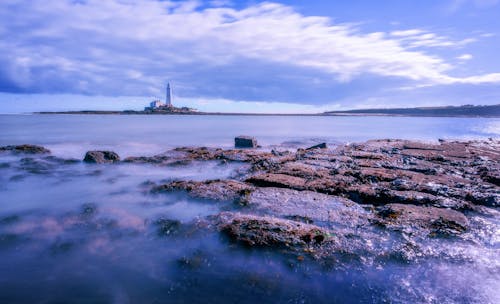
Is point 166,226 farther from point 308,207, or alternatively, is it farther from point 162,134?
point 162,134

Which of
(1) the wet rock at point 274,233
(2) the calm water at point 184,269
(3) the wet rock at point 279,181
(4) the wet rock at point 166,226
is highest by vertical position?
(3) the wet rock at point 279,181

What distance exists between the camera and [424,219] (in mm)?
6008

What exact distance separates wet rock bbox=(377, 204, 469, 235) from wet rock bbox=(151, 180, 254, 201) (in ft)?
10.4

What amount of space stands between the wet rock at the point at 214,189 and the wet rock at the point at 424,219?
3.18 meters

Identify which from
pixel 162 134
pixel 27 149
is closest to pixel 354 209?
pixel 27 149

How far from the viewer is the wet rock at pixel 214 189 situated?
7.77 m

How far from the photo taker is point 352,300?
379cm

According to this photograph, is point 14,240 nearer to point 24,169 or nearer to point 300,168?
point 300,168

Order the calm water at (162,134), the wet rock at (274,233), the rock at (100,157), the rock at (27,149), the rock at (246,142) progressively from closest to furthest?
the wet rock at (274,233) → the rock at (100,157) → the rock at (27,149) → the rock at (246,142) → the calm water at (162,134)

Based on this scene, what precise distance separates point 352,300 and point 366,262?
96 centimetres

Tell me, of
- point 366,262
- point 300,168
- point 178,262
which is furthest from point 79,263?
point 300,168

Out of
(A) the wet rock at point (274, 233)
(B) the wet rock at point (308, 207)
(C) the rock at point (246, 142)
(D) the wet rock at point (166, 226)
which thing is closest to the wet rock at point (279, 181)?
(B) the wet rock at point (308, 207)

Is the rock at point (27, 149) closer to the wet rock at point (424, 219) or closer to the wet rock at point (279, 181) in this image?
the wet rock at point (279, 181)

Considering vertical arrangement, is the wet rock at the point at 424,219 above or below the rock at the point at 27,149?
below
